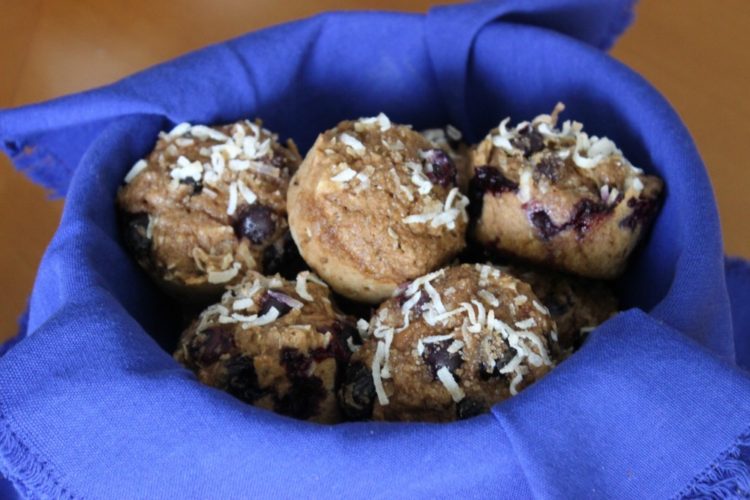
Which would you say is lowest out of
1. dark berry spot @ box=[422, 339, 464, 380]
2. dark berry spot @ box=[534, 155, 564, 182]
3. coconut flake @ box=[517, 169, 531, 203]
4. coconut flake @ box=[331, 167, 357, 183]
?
dark berry spot @ box=[422, 339, 464, 380]

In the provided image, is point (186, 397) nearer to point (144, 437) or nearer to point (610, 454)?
point (144, 437)

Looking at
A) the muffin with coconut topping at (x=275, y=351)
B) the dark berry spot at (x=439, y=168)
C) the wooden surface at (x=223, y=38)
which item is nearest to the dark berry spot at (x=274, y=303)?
the muffin with coconut topping at (x=275, y=351)

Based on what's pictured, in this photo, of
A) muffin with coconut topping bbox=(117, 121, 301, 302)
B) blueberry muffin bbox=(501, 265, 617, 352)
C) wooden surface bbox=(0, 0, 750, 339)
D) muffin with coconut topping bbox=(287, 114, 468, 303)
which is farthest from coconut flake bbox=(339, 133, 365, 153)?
wooden surface bbox=(0, 0, 750, 339)

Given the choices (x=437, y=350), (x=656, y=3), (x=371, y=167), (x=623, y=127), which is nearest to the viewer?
(x=437, y=350)

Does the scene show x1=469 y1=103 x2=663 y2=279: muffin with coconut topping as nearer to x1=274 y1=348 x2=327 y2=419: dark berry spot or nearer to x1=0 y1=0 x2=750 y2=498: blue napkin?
x1=0 y1=0 x2=750 y2=498: blue napkin

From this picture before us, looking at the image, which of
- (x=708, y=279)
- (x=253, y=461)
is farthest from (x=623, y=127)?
(x=253, y=461)

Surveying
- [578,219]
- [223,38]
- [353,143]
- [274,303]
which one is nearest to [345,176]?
[353,143]
